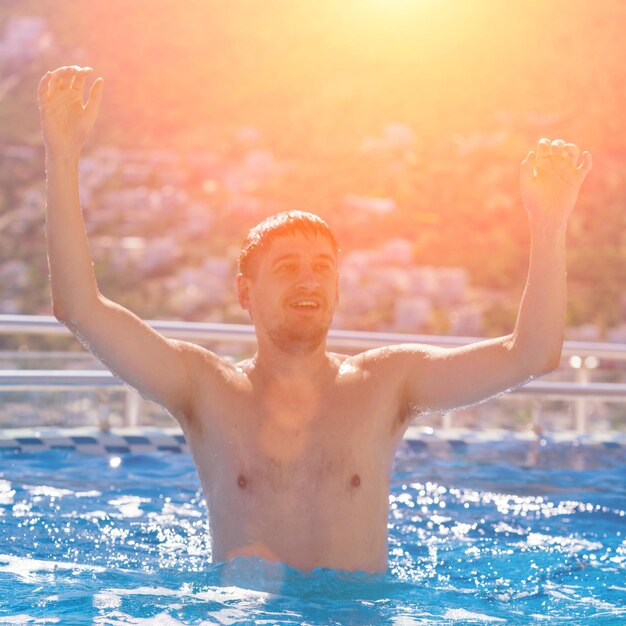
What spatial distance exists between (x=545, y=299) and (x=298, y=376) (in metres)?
0.65

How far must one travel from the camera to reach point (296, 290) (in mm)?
2443

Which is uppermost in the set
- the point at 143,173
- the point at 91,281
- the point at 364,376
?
the point at 143,173

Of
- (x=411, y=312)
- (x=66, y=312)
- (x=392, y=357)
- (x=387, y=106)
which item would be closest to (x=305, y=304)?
(x=392, y=357)

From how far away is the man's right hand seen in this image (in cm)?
224

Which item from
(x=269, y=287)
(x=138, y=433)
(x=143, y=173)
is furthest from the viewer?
(x=143, y=173)

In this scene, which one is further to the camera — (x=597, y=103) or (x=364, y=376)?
(x=597, y=103)

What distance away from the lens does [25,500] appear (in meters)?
4.14

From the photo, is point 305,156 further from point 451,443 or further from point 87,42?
point 451,443

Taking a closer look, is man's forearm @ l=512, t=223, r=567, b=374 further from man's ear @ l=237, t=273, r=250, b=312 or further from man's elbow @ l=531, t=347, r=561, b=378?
man's ear @ l=237, t=273, r=250, b=312

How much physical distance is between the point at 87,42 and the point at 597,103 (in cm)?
2079

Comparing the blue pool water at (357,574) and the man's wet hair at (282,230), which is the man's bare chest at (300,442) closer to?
the blue pool water at (357,574)

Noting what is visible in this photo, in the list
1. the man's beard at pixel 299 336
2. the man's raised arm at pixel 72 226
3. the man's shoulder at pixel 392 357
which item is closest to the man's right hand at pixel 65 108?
the man's raised arm at pixel 72 226

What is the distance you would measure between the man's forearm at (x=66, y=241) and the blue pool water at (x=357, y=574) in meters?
0.67

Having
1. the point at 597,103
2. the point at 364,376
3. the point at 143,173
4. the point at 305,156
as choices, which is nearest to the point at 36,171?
the point at 143,173
